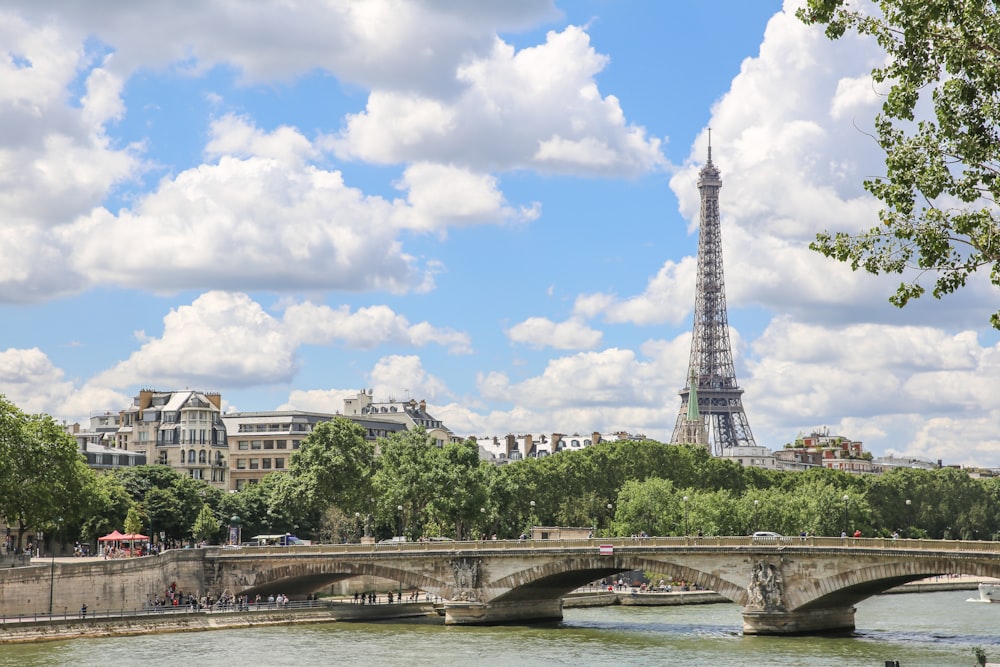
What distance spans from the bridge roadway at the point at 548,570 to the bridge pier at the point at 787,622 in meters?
0.06

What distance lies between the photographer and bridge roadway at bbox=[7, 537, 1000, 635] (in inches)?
2766

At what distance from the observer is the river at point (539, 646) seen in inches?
2315

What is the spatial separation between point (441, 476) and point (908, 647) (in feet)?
146

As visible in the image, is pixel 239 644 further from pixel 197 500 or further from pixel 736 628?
pixel 197 500

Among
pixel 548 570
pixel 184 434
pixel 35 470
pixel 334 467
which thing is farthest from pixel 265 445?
pixel 548 570

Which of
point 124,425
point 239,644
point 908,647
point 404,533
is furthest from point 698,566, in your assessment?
point 124,425

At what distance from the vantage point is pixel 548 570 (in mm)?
78688

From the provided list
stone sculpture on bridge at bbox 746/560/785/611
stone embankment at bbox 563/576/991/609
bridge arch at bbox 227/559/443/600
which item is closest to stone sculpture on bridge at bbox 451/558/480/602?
bridge arch at bbox 227/559/443/600

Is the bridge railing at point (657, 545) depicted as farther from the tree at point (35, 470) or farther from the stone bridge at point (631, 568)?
the tree at point (35, 470)

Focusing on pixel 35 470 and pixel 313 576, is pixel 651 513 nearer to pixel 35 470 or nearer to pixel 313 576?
pixel 313 576

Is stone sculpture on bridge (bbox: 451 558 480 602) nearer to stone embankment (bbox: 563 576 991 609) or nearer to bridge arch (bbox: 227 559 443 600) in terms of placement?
bridge arch (bbox: 227 559 443 600)

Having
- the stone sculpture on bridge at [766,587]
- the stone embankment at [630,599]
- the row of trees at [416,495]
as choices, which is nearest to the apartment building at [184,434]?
the row of trees at [416,495]

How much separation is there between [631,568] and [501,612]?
9.61 meters

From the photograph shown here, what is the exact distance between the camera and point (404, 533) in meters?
108
